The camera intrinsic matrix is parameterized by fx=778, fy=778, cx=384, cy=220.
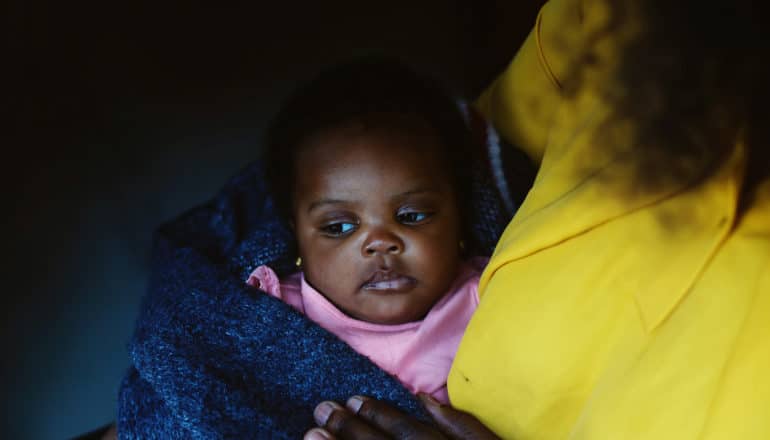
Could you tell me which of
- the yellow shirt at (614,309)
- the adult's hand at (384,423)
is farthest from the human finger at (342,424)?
the yellow shirt at (614,309)

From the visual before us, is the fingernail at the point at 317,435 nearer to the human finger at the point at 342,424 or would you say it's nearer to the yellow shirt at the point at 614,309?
the human finger at the point at 342,424

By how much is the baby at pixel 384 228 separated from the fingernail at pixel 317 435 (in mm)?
209

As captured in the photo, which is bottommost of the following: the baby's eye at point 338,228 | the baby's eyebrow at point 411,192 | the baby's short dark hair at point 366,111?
the baby's eye at point 338,228

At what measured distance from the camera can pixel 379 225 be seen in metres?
1.09

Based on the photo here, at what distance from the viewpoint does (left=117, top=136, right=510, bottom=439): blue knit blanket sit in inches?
36.8

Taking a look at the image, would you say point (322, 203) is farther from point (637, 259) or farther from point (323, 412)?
point (637, 259)

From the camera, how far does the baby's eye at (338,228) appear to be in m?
1.11

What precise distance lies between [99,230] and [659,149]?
115 centimetres

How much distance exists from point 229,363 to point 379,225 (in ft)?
0.90

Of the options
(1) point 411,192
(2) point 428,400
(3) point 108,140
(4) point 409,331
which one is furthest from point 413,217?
(3) point 108,140

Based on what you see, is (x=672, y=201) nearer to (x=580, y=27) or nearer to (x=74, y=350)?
(x=580, y=27)

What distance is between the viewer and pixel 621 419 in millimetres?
713

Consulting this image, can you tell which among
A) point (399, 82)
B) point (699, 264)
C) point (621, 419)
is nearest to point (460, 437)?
point (621, 419)

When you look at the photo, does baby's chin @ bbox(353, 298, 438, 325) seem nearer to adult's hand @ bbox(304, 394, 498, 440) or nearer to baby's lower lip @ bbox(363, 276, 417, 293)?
baby's lower lip @ bbox(363, 276, 417, 293)
